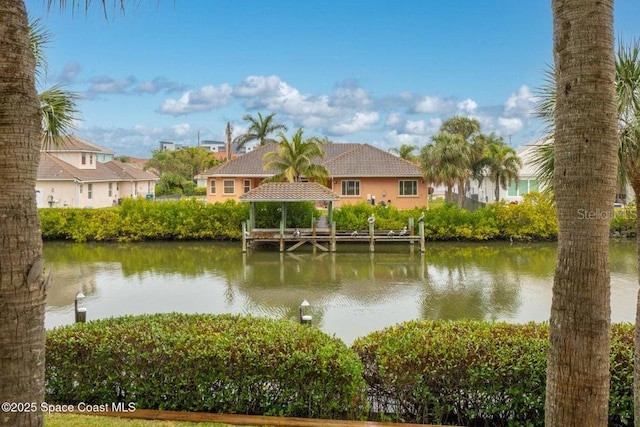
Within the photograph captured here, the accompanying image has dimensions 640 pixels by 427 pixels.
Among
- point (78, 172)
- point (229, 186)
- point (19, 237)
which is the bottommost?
point (19, 237)

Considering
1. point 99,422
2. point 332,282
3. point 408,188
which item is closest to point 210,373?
point 99,422

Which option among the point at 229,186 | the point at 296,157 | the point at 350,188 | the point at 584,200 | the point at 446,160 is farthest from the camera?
the point at 229,186

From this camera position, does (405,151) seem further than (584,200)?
Yes

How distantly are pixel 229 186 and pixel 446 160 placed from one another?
1491 cm

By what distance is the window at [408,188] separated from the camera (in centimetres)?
3453

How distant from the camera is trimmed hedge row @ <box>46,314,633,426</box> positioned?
5004 millimetres

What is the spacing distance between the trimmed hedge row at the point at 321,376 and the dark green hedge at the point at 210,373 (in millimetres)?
10

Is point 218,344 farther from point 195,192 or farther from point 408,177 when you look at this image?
point 195,192

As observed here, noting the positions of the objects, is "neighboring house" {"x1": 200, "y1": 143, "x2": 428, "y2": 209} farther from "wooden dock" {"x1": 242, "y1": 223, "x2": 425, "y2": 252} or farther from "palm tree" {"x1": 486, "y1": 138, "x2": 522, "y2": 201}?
"wooden dock" {"x1": 242, "y1": 223, "x2": 425, "y2": 252}

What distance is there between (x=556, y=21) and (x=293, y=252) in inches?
837

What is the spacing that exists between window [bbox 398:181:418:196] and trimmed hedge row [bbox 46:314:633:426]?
2928 centimetres

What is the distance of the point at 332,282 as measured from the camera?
1661 cm

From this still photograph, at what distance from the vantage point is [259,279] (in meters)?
17.2

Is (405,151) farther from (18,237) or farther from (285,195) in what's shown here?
(18,237)
